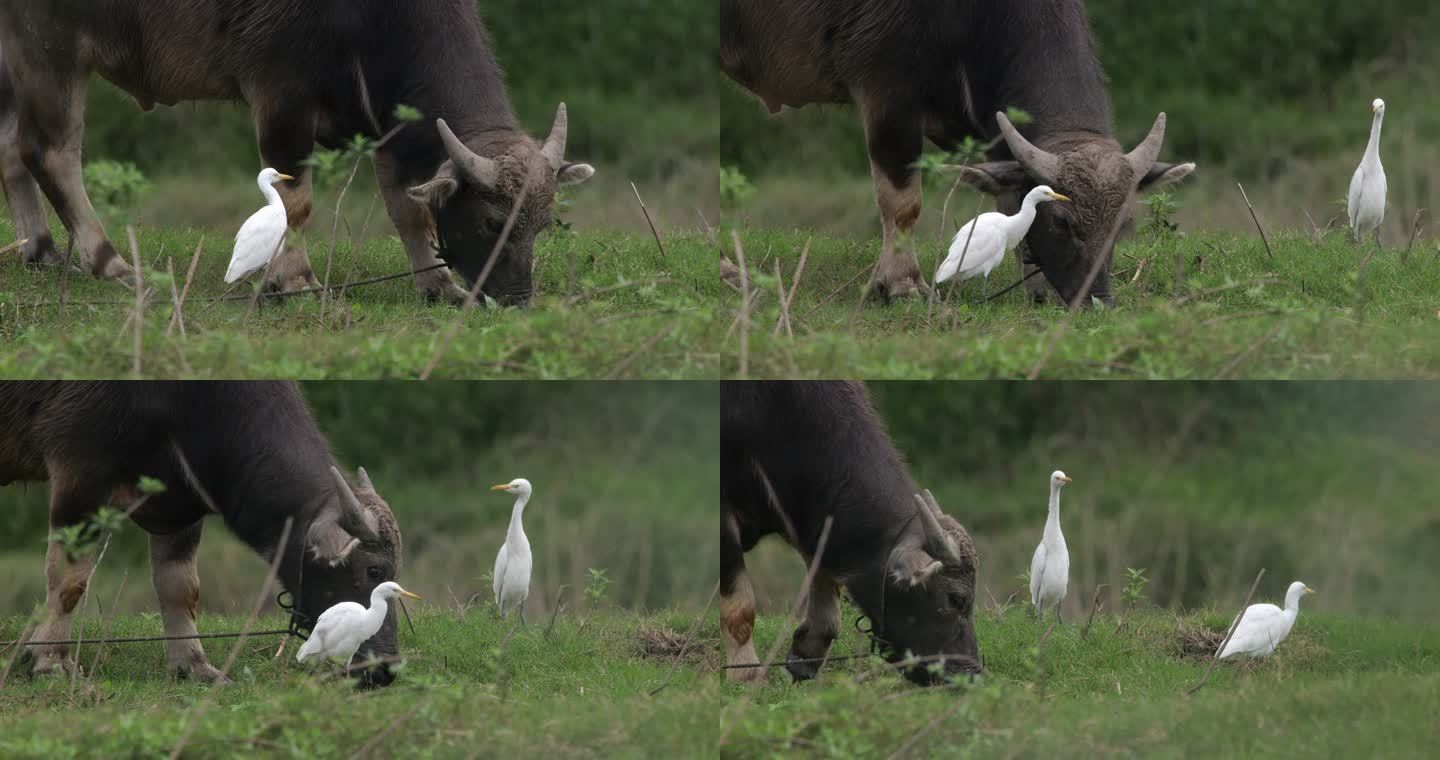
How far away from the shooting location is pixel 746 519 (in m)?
10.2

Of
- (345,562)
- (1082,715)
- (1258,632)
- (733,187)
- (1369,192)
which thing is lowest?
(1258,632)

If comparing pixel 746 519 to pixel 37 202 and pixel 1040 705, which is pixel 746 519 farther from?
pixel 37 202

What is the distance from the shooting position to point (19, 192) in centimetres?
1190

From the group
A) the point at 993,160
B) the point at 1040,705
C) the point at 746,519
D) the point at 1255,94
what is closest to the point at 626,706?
the point at 746,519

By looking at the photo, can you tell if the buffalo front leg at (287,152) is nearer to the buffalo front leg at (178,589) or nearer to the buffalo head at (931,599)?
the buffalo front leg at (178,589)

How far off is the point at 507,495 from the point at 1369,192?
6.63 metres

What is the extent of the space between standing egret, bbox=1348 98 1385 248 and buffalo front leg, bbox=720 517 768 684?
4.23 m

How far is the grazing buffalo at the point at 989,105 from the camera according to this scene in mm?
10750

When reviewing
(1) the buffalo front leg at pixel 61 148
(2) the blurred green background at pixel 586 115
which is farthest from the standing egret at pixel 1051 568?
(2) the blurred green background at pixel 586 115

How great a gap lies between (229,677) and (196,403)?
127cm

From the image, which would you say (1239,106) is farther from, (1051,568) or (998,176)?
(1051,568)

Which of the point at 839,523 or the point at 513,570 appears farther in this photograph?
the point at 513,570

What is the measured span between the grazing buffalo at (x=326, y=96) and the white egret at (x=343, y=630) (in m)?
1.95

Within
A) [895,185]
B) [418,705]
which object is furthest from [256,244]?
[895,185]
